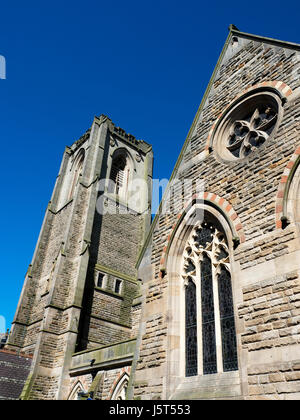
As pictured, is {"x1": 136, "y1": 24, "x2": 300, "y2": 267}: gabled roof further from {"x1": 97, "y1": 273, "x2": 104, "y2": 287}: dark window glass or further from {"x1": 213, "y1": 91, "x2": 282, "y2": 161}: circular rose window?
{"x1": 97, "y1": 273, "x2": 104, "y2": 287}: dark window glass

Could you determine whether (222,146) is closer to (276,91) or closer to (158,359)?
(276,91)

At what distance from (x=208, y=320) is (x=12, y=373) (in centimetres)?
1480

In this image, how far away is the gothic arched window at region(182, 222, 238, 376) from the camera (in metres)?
7.68

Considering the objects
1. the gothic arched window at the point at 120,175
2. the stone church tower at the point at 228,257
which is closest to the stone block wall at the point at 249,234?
the stone church tower at the point at 228,257

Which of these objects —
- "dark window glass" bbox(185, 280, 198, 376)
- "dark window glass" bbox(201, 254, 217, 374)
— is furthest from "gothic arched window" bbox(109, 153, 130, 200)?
"dark window glass" bbox(201, 254, 217, 374)

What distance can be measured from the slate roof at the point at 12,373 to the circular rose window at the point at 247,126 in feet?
52.3

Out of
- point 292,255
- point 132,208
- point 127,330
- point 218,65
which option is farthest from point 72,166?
point 292,255

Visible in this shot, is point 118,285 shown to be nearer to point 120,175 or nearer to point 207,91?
point 120,175

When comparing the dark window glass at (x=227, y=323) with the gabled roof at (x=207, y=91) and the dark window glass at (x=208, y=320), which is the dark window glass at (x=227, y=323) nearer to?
the dark window glass at (x=208, y=320)

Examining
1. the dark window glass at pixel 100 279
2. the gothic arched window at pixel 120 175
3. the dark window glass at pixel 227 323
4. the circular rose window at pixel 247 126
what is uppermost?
the gothic arched window at pixel 120 175

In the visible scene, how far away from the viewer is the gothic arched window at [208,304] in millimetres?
7677

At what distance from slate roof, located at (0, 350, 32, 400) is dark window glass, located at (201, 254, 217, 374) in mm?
13394
